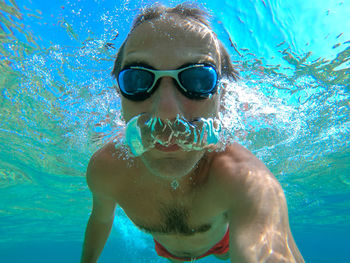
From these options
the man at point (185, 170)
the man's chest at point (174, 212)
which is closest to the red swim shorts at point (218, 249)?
the man at point (185, 170)

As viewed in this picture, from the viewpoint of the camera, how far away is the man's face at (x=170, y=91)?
2.60 m

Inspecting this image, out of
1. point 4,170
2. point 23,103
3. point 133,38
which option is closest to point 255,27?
point 133,38

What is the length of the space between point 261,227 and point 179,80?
1.69m

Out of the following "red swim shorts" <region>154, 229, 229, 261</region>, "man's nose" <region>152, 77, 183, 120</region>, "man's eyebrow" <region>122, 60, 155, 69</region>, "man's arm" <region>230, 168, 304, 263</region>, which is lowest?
"red swim shorts" <region>154, 229, 229, 261</region>

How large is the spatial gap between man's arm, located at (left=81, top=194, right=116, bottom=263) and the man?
0.37 metres

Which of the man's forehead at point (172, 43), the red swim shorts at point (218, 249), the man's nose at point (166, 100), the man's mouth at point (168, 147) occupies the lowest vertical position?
the red swim shorts at point (218, 249)

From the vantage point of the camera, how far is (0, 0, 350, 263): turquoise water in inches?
241

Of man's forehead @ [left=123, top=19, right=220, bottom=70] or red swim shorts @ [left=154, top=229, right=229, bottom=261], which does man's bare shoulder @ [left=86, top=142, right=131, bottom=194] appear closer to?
man's forehead @ [left=123, top=19, right=220, bottom=70]

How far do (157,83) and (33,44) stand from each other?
6.25 metres

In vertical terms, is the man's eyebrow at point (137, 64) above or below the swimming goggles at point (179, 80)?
above

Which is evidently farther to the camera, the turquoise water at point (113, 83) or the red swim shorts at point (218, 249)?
the turquoise water at point (113, 83)

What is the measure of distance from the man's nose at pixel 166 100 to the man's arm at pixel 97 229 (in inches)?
92.1

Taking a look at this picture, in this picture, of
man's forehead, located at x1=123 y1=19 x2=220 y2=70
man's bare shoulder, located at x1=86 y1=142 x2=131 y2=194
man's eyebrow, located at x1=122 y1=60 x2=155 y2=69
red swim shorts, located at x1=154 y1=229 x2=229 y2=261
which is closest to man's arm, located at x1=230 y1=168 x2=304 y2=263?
man's forehead, located at x1=123 y1=19 x2=220 y2=70

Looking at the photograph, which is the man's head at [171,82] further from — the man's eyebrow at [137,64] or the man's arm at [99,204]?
the man's arm at [99,204]
